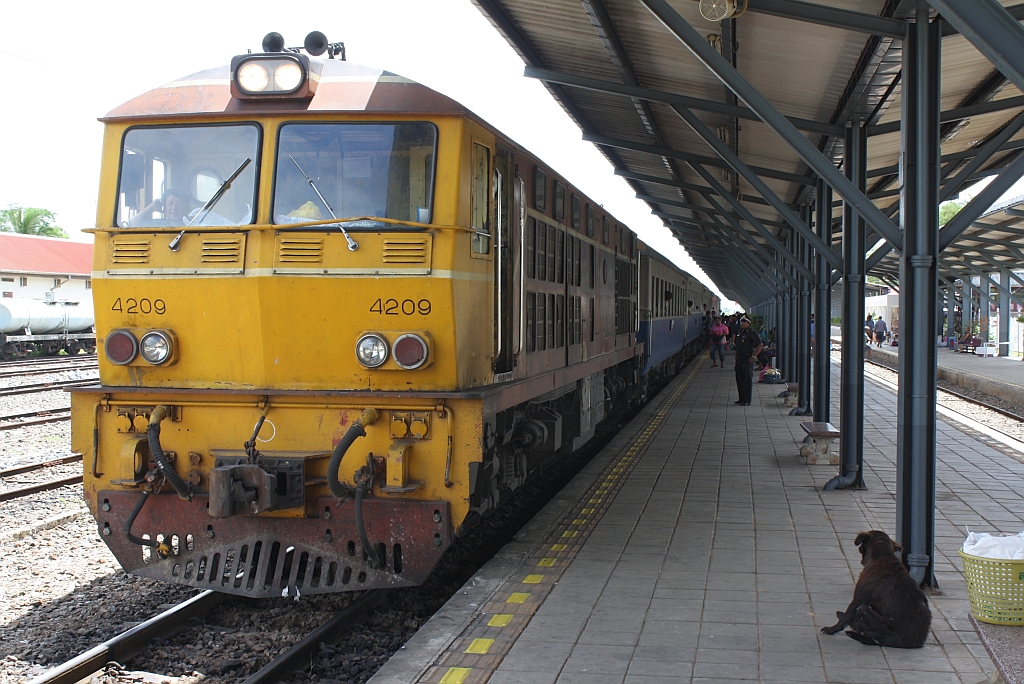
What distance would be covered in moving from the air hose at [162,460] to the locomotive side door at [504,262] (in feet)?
7.18

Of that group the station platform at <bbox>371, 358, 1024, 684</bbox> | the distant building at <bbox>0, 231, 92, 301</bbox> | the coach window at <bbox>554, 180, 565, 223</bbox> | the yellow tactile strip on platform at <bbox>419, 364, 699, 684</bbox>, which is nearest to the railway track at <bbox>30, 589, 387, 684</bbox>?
the station platform at <bbox>371, 358, 1024, 684</bbox>

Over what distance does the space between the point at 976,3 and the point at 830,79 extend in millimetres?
4883

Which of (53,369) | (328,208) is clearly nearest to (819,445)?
(328,208)

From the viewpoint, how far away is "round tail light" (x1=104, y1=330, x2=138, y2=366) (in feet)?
19.2

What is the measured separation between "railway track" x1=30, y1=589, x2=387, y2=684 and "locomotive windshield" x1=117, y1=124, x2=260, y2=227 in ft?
8.07

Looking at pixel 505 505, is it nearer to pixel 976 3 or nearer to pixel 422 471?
pixel 422 471

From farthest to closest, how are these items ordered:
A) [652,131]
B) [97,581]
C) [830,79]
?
[652,131] → [830,79] → [97,581]

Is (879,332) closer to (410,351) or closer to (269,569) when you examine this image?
(410,351)

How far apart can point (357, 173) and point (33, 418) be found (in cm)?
1170

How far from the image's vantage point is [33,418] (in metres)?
14.9

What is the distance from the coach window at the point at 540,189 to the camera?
771cm

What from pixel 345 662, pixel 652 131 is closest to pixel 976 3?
pixel 345 662

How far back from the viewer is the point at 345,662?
17.0ft

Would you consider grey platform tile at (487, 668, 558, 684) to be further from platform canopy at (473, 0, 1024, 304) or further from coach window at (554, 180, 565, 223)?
coach window at (554, 180, 565, 223)
